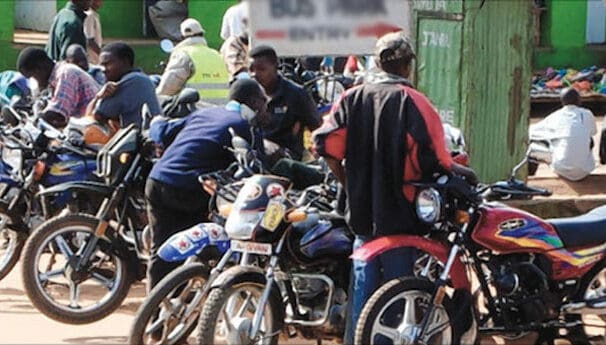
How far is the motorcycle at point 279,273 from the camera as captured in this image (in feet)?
21.2

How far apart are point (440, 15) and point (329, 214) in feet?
13.9

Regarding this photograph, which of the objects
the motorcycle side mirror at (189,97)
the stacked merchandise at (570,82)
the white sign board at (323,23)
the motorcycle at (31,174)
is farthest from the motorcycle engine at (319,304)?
the stacked merchandise at (570,82)

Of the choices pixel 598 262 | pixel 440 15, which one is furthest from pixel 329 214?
pixel 440 15

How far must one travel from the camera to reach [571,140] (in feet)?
38.1

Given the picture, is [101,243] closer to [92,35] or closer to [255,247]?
[255,247]

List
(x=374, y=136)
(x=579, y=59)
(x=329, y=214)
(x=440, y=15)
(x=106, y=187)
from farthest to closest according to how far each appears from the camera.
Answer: (x=579, y=59)
(x=440, y=15)
(x=106, y=187)
(x=329, y=214)
(x=374, y=136)

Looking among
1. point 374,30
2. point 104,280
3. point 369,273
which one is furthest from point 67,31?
point 369,273

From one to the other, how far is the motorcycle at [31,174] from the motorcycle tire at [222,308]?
2494mm

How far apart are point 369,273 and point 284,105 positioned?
7.22ft

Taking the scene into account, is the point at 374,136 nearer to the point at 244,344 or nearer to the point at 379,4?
the point at 244,344

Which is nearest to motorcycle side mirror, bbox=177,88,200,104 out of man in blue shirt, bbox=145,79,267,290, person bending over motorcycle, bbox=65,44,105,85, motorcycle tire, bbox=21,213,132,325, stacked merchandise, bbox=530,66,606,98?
man in blue shirt, bbox=145,79,267,290

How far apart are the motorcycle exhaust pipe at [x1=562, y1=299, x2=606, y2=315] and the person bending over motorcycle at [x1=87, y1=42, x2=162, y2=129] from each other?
3223mm

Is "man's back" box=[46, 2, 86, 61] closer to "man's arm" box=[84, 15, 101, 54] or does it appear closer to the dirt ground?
"man's arm" box=[84, 15, 101, 54]

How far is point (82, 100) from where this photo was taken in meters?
9.75
